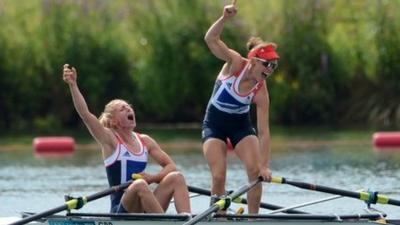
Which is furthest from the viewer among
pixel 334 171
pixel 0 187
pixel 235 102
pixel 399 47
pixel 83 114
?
pixel 399 47

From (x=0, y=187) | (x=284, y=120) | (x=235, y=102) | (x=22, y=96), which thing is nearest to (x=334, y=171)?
(x=0, y=187)

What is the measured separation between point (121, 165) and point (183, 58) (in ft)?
106

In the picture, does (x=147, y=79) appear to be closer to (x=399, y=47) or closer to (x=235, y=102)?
(x=399, y=47)

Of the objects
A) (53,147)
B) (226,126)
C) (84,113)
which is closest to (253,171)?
(226,126)

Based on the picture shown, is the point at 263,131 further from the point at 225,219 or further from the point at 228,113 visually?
the point at 225,219

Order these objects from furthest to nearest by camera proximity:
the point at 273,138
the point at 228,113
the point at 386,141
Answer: the point at 273,138, the point at 386,141, the point at 228,113

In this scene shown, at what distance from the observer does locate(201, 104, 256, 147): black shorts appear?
46.4 ft

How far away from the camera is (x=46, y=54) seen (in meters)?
45.8

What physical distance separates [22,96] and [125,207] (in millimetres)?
33026

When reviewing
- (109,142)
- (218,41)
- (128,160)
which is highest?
(218,41)

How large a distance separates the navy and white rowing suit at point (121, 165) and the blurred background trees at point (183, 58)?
Answer: 101 feet

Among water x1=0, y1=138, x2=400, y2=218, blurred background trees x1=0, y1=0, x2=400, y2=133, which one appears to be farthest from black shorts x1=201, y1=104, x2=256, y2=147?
blurred background trees x1=0, y1=0, x2=400, y2=133

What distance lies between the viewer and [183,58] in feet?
150

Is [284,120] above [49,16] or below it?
below
